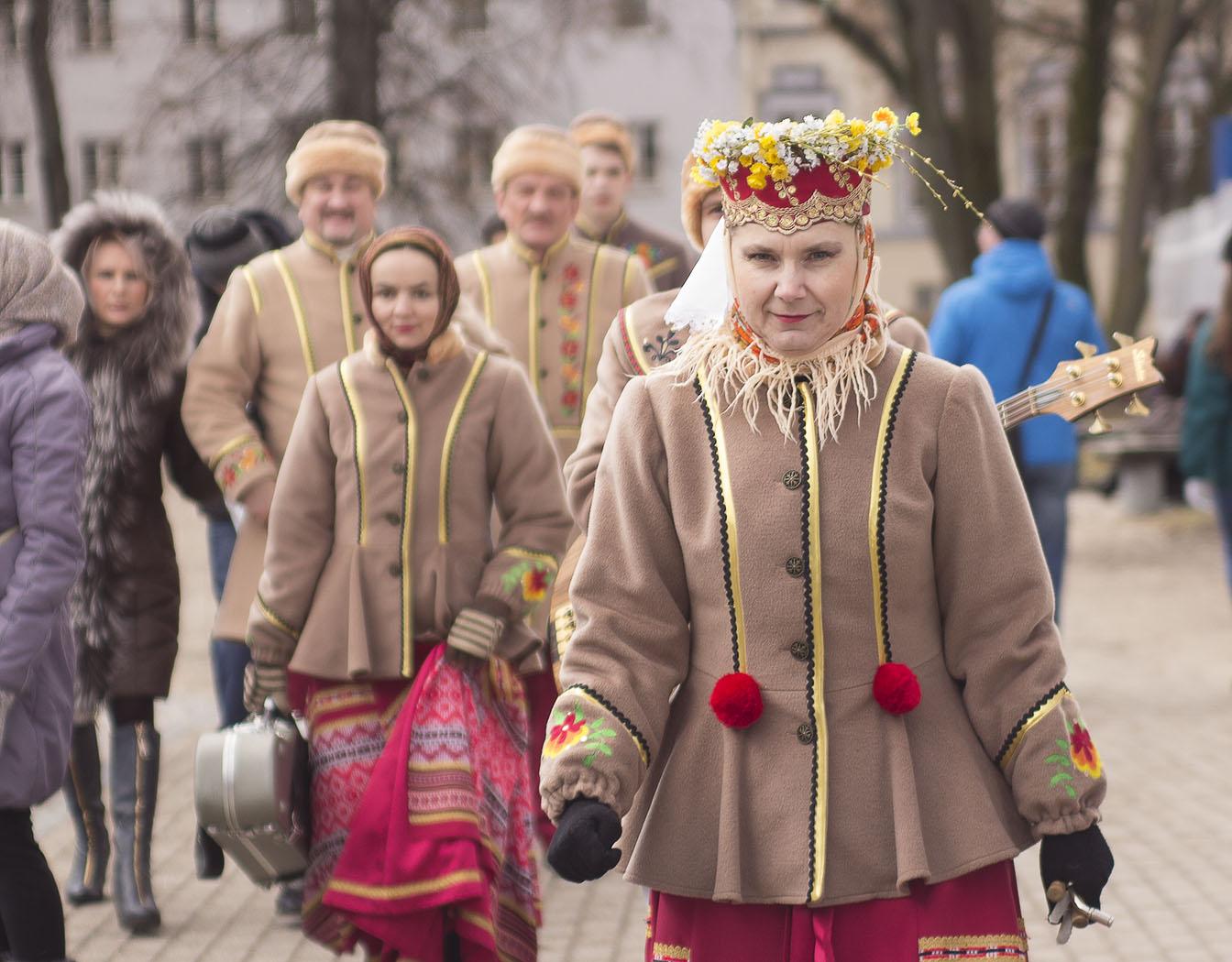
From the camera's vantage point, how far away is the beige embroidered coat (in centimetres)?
779

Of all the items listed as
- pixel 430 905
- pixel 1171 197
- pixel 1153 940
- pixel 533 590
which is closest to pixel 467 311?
pixel 533 590

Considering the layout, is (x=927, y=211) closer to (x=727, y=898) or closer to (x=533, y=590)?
(x=533, y=590)

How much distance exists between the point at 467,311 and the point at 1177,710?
17.0ft

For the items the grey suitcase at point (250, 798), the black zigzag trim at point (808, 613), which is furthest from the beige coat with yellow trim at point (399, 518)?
the black zigzag trim at point (808, 613)

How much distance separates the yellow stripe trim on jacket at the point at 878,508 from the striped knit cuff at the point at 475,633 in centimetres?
202

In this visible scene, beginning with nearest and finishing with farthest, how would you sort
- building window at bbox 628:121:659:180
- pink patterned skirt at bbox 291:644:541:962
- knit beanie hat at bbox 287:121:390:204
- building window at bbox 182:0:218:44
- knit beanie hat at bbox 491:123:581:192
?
pink patterned skirt at bbox 291:644:541:962, knit beanie hat at bbox 287:121:390:204, knit beanie hat at bbox 491:123:581:192, building window at bbox 182:0:218:44, building window at bbox 628:121:659:180

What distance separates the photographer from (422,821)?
17.1ft

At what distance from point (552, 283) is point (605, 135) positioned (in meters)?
0.86

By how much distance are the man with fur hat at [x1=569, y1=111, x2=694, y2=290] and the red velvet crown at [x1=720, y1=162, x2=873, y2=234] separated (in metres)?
4.21

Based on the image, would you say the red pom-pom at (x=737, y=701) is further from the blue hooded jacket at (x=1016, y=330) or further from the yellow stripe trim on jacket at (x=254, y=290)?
the blue hooded jacket at (x=1016, y=330)

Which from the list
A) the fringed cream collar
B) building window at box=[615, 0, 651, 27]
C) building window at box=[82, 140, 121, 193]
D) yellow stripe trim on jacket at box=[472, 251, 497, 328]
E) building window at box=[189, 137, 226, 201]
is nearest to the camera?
the fringed cream collar

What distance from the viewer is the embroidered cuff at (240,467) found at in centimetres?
630

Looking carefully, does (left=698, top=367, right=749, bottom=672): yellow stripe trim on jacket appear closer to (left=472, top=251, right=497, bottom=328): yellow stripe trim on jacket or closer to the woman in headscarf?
the woman in headscarf

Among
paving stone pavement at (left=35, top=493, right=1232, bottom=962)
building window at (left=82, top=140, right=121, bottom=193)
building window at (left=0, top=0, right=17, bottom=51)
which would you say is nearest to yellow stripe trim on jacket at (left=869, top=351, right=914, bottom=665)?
paving stone pavement at (left=35, top=493, right=1232, bottom=962)
